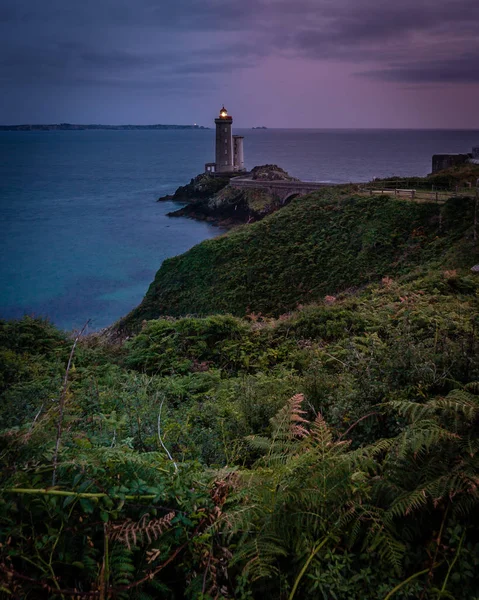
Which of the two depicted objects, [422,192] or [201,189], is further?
[201,189]

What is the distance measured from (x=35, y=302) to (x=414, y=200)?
30.5 m

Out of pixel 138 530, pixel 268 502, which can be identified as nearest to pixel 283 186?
pixel 268 502

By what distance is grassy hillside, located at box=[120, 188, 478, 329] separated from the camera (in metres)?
21.3

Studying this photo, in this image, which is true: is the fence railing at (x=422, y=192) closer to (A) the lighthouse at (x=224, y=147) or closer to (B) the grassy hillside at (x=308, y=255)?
(B) the grassy hillside at (x=308, y=255)

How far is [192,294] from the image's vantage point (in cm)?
2488

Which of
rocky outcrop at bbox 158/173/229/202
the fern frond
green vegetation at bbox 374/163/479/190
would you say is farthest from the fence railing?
rocky outcrop at bbox 158/173/229/202

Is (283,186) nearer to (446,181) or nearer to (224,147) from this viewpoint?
(446,181)

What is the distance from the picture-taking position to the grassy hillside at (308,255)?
21312mm

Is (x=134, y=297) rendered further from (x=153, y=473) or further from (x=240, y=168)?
(x=240, y=168)

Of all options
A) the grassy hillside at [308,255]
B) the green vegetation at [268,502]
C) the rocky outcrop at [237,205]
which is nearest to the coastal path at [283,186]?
the rocky outcrop at [237,205]

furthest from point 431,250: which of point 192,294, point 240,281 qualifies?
point 192,294

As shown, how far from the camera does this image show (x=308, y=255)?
2448 cm

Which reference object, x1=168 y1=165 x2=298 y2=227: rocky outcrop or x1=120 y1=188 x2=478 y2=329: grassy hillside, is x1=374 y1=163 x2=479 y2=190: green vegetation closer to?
x1=120 y1=188 x2=478 y2=329: grassy hillside

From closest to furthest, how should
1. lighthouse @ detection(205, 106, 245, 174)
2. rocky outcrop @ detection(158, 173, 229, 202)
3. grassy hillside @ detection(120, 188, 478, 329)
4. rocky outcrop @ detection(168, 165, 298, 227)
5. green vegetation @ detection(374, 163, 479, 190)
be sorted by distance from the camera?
grassy hillside @ detection(120, 188, 478, 329) < green vegetation @ detection(374, 163, 479, 190) < rocky outcrop @ detection(168, 165, 298, 227) < rocky outcrop @ detection(158, 173, 229, 202) < lighthouse @ detection(205, 106, 245, 174)
